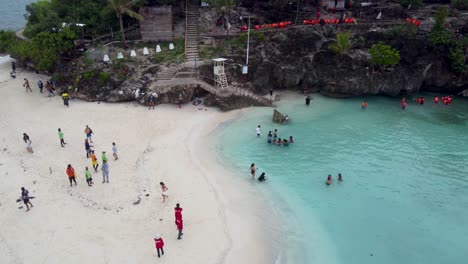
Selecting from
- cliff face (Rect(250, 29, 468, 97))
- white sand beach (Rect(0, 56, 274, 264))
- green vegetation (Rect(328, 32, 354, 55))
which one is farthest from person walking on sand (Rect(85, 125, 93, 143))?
green vegetation (Rect(328, 32, 354, 55))

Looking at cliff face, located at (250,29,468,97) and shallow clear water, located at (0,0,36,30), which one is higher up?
shallow clear water, located at (0,0,36,30)

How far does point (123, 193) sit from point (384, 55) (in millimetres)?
28685

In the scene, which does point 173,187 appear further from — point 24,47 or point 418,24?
point 418,24

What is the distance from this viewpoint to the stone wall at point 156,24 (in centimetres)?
3816

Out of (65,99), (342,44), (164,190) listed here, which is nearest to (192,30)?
(65,99)

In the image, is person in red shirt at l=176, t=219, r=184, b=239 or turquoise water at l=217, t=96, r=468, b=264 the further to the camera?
turquoise water at l=217, t=96, r=468, b=264

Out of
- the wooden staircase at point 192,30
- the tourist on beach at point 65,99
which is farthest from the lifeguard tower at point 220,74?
the tourist on beach at point 65,99

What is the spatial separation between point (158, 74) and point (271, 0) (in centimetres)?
1697

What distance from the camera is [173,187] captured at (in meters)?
23.2

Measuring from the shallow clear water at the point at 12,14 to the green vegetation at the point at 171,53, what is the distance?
3855 centimetres

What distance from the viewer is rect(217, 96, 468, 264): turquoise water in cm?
1977

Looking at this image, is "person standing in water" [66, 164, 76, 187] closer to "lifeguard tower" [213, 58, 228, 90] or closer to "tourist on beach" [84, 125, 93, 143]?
"tourist on beach" [84, 125, 93, 143]

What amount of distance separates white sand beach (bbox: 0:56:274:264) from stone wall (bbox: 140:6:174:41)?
979 cm

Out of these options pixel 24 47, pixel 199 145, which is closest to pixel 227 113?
pixel 199 145
